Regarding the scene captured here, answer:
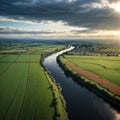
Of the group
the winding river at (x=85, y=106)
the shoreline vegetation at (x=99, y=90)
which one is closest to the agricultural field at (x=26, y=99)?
the winding river at (x=85, y=106)

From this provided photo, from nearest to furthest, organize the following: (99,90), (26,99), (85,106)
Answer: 1. (26,99)
2. (85,106)
3. (99,90)

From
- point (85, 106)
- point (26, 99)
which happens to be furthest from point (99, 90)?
point (26, 99)

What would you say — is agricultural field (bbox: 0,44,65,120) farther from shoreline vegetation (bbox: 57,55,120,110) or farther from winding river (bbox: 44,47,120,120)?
shoreline vegetation (bbox: 57,55,120,110)

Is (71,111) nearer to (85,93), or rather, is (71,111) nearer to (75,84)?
(85,93)

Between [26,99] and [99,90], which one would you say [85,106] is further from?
[26,99]

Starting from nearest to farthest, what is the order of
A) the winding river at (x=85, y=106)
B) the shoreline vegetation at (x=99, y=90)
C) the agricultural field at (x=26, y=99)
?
the agricultural field at (x=26, y=99)
the winding river at (x=85, y=106)
the shoreline vegetation at (x=99, y=90)

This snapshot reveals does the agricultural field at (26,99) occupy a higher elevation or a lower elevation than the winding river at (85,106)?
higher

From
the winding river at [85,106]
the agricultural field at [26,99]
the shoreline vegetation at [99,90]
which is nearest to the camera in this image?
the agricultural field at [26,99]

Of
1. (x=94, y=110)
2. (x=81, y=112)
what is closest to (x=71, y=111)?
(x=81, y=112)

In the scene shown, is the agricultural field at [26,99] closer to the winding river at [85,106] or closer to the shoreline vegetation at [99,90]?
the winding river at [85,106]

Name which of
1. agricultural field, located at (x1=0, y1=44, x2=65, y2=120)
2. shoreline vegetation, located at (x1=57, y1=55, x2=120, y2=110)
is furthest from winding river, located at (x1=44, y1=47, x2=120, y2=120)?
agricultural field, located at (x1=0, y1=44, x2=65, y2=120)

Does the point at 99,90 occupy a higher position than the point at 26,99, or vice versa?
Answer: the point at 26,99
